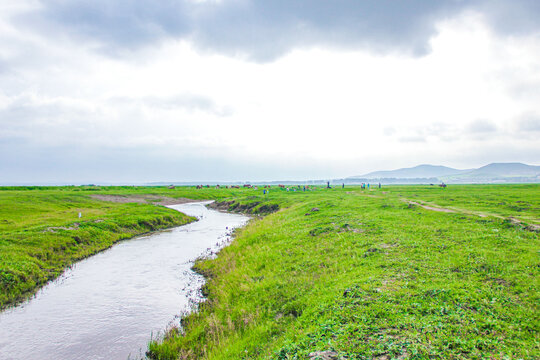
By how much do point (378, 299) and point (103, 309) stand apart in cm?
1703

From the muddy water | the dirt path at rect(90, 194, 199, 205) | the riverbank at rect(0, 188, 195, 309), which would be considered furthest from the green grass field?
the dirt path at rect(90, 194, 199, 205)

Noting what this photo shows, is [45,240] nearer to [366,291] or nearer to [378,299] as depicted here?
[366,291]

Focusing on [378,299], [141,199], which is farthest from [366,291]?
[141,199]

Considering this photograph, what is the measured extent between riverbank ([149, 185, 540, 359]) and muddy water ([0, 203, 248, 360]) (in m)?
2.18

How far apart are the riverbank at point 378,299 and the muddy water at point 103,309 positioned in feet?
7.16

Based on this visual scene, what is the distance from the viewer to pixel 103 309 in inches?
699

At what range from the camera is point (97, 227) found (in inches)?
1486

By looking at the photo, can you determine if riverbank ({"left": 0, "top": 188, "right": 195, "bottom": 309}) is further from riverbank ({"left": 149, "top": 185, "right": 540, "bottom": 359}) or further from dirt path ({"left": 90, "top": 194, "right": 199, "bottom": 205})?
dirt path ({"left": 90, "top": 194, "right": 199, "bottom": 205})

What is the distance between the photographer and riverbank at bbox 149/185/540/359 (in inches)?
352

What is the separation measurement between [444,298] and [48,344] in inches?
755

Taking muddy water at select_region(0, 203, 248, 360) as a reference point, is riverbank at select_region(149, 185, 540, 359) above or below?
above

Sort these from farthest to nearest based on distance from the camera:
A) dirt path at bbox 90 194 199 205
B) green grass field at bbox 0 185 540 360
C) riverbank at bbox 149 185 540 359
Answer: dirt path at bbox 90 194 199 205 → green grass field at bbox 0 185 540 360 → riverbank at bbox 149 185 540 359

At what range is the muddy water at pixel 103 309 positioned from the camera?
45.0 ft

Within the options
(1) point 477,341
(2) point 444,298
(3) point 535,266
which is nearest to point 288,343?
(1) point 477,341
